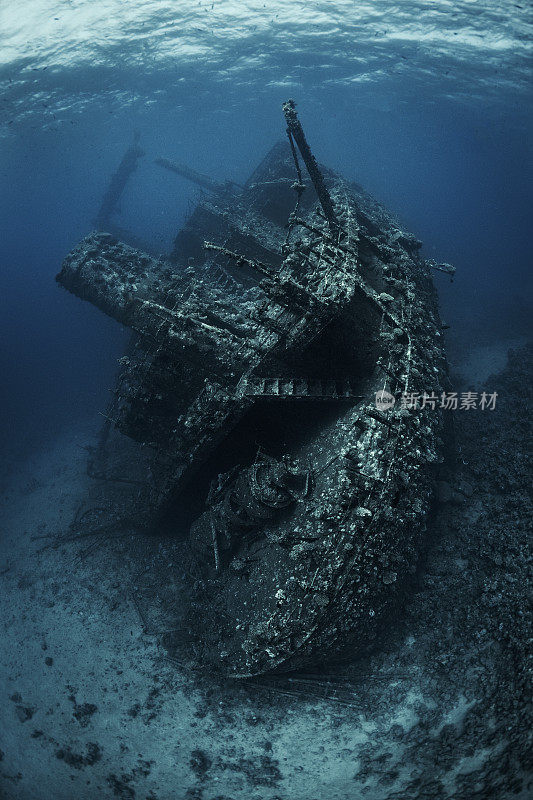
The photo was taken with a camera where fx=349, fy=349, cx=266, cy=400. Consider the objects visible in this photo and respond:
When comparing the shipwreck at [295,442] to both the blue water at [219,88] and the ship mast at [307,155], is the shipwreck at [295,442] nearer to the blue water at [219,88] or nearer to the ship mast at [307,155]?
the ship mast at [307,155]

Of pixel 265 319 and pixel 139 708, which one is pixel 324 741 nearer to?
pixel 139 708

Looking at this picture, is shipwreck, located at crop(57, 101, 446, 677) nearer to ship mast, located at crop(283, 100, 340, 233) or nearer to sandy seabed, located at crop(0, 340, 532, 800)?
ship mast, located at crop(283, 100, 340, 233)

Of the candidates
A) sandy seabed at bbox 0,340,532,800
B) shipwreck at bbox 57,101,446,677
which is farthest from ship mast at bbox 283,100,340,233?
sandy seabed at bbox 0,340,532,800

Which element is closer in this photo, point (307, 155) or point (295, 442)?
point (295, 442)

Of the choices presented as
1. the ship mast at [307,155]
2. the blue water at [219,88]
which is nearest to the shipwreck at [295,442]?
the ship mast at [307,155]

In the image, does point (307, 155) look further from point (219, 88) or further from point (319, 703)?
point (219, 88)

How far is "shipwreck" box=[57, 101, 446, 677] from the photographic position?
217 inches

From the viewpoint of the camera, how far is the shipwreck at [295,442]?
550cm

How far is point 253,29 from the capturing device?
23672 mm

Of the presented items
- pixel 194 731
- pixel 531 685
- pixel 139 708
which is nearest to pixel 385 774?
pixel 531 685

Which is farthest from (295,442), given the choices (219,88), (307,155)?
(219,88)

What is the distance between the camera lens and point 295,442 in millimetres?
7328

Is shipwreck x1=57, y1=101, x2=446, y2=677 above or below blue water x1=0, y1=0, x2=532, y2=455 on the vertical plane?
below

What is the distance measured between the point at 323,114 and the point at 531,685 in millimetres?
72293
